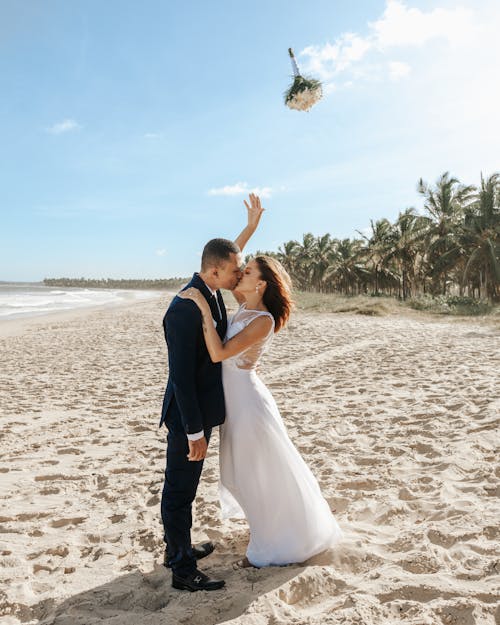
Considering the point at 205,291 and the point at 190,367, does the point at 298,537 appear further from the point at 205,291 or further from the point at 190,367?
the point at 205,291

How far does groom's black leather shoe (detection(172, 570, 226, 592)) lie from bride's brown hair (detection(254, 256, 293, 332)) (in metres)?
1.48

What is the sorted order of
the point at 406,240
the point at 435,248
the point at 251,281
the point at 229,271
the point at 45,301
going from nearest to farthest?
the point at 229,271 < the point at 251,281 < the point at 435,248 < the point at 406,240 < the point at 45,301

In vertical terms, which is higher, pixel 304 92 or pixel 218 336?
pixel 304 92

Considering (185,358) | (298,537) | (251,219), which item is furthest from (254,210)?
(298,537)

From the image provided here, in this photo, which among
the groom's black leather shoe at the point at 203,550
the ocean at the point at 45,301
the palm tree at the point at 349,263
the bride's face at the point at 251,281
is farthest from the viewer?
the palm tree at the point at 349,263

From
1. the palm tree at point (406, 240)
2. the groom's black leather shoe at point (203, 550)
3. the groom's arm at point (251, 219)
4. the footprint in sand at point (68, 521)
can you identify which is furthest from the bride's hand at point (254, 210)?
the palm tree at point (406, 240)

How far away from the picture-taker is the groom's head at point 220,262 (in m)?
2.46

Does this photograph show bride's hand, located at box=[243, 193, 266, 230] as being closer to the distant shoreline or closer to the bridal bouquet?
the bridal bouquet

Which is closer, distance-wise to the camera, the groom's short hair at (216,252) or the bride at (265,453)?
the groom's short hair at (216,252)

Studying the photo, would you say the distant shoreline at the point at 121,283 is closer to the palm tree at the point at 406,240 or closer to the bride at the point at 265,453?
the palm tree at the point at 406,240

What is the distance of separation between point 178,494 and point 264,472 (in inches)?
19.4

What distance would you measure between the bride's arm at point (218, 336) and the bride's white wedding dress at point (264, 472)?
0.27 feet

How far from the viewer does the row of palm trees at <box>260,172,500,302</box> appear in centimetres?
2733

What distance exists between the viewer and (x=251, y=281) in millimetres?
2627
